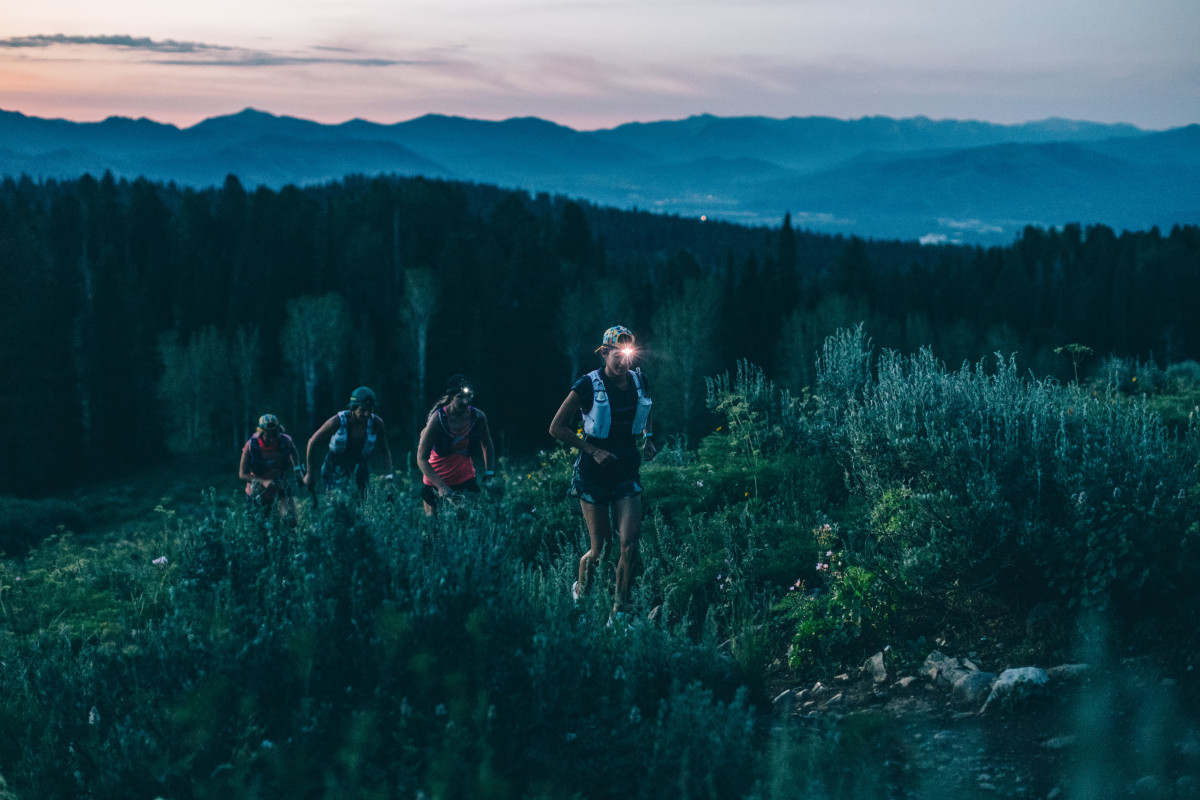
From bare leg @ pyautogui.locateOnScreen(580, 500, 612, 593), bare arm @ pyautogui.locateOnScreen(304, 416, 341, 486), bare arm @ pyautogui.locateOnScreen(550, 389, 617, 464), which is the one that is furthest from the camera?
bare arm @ pyautogui.locateOnScreen(304, 416, 341, 486)

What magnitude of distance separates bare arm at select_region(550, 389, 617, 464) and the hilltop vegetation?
0.82 m

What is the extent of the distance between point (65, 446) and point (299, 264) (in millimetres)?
24504

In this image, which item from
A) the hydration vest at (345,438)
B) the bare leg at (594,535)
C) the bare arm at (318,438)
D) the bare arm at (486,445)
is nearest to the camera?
the bare leg at (594,535)

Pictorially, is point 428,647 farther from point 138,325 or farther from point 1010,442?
point 138,325

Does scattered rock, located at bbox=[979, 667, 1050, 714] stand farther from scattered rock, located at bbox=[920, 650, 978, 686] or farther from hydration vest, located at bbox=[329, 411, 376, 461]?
hydration vest, located at bbox=[329, 411, 376, 461]

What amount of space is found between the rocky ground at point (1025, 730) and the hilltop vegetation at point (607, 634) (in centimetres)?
11

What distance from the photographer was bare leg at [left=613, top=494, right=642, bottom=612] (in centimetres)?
624

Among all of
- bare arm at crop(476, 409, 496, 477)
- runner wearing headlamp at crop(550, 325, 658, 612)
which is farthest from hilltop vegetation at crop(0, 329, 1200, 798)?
→ bare arm at crop(476, 409, 496, 477)

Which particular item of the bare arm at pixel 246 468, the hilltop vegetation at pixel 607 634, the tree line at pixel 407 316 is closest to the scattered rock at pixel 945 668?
the hilltop vegetation at pixel 607 634

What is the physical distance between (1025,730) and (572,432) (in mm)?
3301

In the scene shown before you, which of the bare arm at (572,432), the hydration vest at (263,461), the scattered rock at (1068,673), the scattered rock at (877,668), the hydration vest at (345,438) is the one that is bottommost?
the scattered rock at (877,668)

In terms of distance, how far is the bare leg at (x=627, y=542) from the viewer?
20.5ft

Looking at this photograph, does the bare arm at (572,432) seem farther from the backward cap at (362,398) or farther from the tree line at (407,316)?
the tree line at (407,316)

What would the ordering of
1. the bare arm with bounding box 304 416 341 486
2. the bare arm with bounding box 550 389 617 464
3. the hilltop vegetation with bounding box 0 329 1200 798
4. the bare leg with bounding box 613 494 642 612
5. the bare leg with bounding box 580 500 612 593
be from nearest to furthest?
the hilltop vegetation with bounding box 0 329 1200 798
the bare arm with bounding box 550 389 617 464
the bare leg with bounding box 613 494 642 612
the bare leg with bounding box 580 500 612 593
the bare arm with bounding box 304 416 341 486
